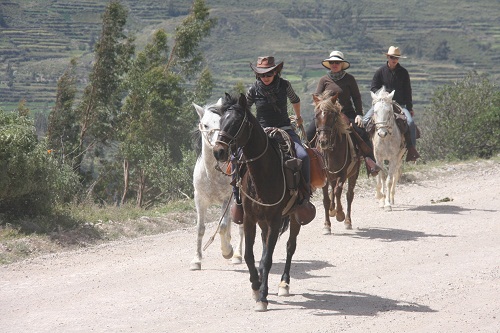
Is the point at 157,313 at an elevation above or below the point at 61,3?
below

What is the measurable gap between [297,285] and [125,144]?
2556 cm

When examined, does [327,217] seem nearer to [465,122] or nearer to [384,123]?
[384,123]

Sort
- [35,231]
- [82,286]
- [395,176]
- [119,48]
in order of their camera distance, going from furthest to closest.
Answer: [119,48] < [395,176] < [35,231] < [82,286]

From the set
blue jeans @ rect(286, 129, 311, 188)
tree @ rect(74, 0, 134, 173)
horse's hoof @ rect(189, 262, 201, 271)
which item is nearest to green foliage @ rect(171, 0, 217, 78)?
tree @ rect(74, 0, 134, 173)

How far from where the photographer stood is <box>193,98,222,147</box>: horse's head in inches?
472

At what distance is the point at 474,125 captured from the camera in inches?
1123

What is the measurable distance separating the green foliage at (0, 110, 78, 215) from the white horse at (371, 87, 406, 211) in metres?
6.64

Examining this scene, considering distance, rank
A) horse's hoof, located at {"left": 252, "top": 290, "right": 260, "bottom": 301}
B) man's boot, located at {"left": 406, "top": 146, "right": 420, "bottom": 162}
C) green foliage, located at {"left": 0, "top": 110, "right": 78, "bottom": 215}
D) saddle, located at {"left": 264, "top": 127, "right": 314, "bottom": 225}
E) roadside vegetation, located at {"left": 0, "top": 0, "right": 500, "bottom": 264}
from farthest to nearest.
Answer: man's boot, located at {"left": 406, "top": 146, "right": 420, "bottom": 162}, roadside vegetation, located at {"left": 0, "top": 0, "right": 500, "bottom": 264}, green foliage, located at {"left": 0, "top": 110, "right": 78, "bottom": 215}, saddle, located at {"left": 264, "top": 127, "right": 314, "bottom": 225}, horse's hoof, located at {"left": 252, "top": 290, "right": 260, "bottom": 301}

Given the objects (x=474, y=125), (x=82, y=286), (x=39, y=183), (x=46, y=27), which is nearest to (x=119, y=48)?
(x=474, y=125)

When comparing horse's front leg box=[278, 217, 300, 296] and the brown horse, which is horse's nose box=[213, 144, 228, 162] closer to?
horse's front leg box=[278, 217, 300, 296]

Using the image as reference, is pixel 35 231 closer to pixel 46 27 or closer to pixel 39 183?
pixel 39 183

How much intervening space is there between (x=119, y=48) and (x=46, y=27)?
140155 millimetres

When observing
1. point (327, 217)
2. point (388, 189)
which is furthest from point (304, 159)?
point (388, 189)

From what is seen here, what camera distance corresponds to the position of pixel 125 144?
119 ft
